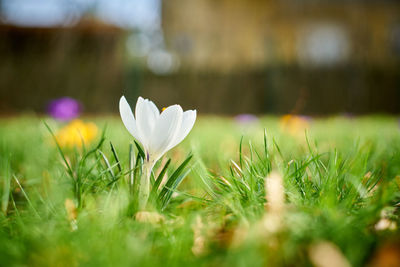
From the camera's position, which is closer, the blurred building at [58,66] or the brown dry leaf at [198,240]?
the brown dry leaf at [198,240]

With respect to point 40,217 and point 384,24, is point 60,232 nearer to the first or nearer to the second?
point 40,217

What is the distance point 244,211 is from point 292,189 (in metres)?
0.16

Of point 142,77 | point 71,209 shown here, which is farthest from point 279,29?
point 71,209

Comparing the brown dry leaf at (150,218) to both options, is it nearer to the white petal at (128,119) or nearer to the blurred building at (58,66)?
the white petal at (128,119)

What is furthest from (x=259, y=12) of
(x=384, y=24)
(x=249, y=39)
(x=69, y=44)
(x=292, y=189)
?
(x=292, y=189)

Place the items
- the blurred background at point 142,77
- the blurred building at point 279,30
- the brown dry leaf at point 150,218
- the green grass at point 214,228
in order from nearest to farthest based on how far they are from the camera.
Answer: the green grass at point 214,228
the brown dry leaf at point 150,218
the blurred background at point 142,77
the blurred building at point 279,30

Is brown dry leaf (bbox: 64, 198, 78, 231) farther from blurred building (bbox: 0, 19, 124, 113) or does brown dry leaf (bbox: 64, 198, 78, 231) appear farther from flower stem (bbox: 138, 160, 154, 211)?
blurred building (bbox: 0, 19, 124, 113)

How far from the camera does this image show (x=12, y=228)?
686 millimetres

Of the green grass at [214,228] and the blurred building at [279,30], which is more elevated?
the blurred building at [279,30]

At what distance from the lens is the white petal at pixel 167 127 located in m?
0.71

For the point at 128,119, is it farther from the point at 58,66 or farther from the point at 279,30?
the point at 279,30

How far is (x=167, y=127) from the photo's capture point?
71 centimetres

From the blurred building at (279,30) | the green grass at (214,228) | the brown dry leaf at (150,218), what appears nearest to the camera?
the green grass at (214,228)

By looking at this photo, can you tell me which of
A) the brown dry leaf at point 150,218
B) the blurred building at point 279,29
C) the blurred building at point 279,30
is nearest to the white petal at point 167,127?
the brown dry leaf at point 150,218
